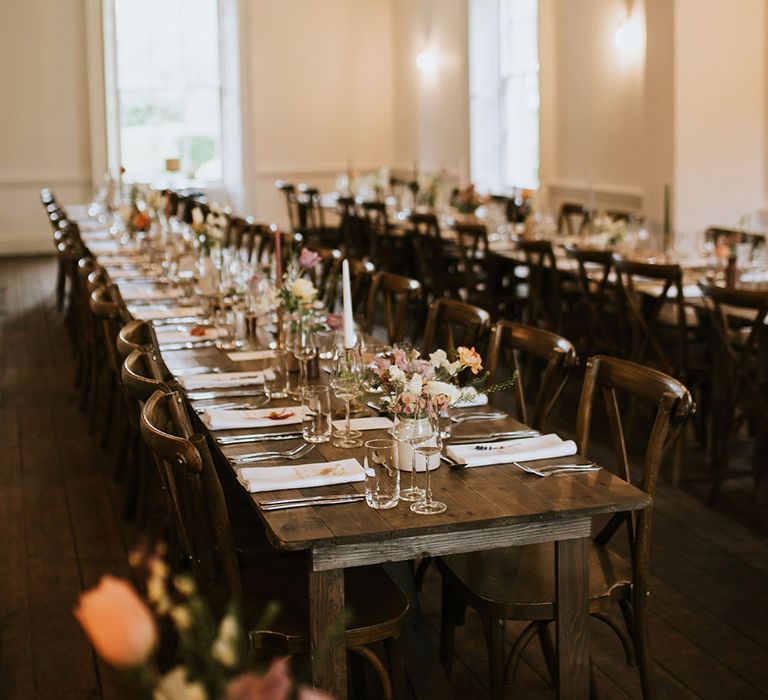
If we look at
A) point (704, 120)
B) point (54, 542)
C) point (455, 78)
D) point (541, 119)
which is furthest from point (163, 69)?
point (54, 542)

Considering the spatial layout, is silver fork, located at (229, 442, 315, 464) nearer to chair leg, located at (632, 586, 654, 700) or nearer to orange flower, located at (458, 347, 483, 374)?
orange flower, located at (458, 347, 483, 374)

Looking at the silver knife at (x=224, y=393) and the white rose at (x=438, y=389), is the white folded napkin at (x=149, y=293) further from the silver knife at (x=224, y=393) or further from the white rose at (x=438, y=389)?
the white rose at (x=438, y=389)

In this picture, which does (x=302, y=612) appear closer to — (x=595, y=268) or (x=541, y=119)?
(x=595, y=268)

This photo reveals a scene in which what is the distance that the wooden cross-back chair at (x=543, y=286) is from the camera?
6.38 m

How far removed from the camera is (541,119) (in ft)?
34.5

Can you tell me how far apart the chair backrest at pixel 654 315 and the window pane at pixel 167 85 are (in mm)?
9787

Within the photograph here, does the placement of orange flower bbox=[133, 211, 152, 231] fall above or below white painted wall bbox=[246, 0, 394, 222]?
below

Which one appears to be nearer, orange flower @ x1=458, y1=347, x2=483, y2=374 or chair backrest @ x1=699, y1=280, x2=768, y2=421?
orange flower @ x1=458, y1=347, x2=483, y2=374

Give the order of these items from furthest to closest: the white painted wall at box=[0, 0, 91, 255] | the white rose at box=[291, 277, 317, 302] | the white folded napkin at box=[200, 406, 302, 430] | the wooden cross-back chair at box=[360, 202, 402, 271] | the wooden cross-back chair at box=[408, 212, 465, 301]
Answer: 1. the white painted wall at box=[0, 0, 91, 255]
2. the wooden cross-back chair at box=[360, 202, 402, 271]
3. the wooden cross-back chair at box=[408, 212, 465, 301]
4. the white rose at box=[291, 277, 317, 302]
5. the white folded napkin at box=[200, 406, 302, 430]

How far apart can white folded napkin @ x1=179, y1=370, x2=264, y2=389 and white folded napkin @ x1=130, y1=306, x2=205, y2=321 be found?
1.37 metres

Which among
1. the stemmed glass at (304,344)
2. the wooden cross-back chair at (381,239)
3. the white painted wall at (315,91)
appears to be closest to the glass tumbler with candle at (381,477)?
the stemmed glass at (304,344)

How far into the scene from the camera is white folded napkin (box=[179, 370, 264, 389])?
3.67 metres

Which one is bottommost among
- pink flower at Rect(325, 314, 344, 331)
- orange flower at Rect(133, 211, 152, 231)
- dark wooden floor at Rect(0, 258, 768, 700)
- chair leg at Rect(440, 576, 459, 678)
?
dark wooden floor at Rect(0, 258, 768, 700)

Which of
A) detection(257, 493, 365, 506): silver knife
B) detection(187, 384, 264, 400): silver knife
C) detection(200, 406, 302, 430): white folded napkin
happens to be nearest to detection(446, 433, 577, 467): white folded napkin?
detection(257, 493, 365, 506): silver knife
